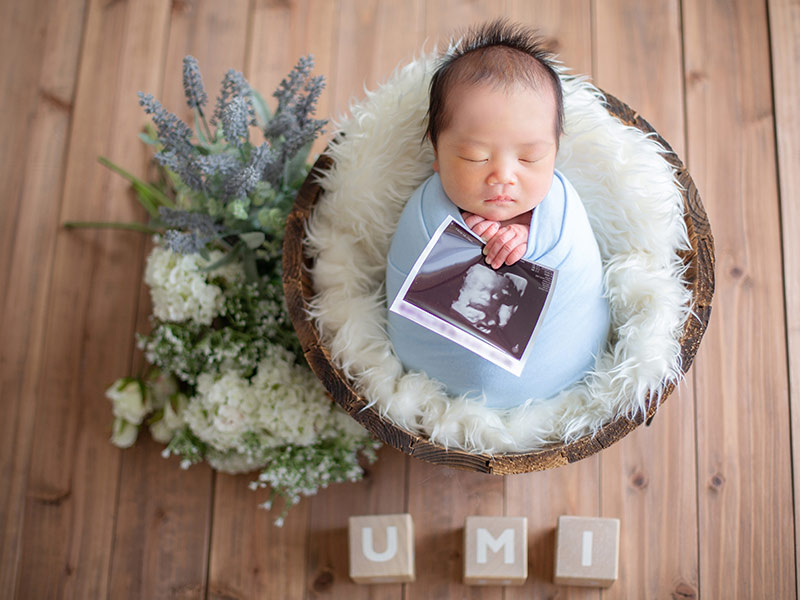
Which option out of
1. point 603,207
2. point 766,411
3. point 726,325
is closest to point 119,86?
point 603,207

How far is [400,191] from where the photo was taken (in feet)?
3.79

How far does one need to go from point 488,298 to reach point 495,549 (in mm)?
488

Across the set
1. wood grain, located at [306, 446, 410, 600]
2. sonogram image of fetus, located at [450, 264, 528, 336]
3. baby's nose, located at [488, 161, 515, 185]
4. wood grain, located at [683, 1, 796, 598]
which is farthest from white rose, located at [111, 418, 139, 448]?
wood grain, located at [683, 1, 796, 598]

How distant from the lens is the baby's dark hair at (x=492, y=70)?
933mm

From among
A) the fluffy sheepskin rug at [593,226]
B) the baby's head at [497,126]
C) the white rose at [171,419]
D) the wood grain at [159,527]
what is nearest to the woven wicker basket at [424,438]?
the fluffy sheepskin rug at [593,226]

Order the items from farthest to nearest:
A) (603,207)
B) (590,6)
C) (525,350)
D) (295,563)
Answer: (590,6)
(295,563)
(603,207)
(525,350)

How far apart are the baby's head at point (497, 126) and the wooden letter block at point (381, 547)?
580 mm

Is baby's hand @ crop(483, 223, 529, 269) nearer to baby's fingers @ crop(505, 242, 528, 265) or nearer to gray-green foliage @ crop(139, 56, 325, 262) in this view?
baby's fingers @ crop(505, 242, 528, 265)

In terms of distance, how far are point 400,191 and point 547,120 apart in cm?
31

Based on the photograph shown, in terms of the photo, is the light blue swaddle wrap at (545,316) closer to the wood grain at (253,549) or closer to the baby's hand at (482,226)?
the baby's hand at (482,226)

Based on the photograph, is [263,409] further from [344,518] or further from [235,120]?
[235,120]

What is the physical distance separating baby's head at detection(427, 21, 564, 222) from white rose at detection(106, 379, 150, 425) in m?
0.72

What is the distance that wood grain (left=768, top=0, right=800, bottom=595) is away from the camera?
4.15 ft

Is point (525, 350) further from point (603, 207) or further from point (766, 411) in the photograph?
point (766, 411)
